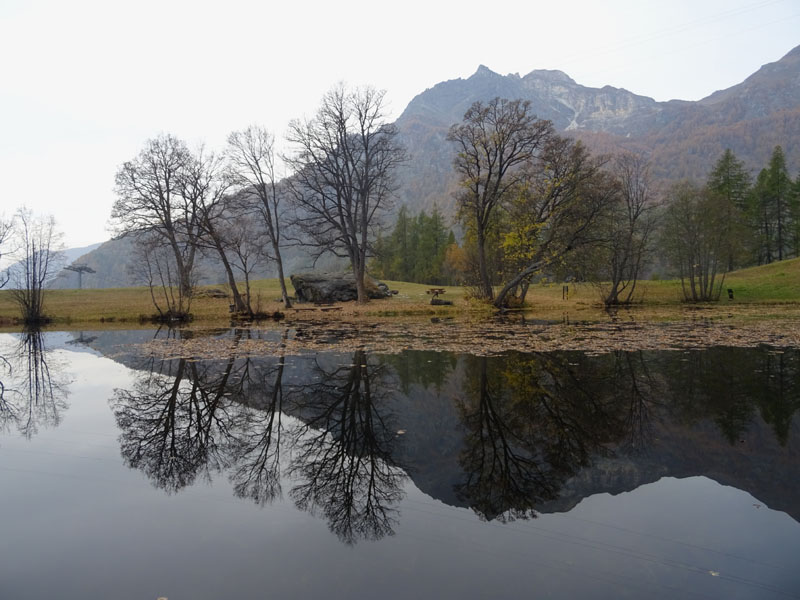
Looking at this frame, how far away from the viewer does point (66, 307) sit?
37094 millimetres

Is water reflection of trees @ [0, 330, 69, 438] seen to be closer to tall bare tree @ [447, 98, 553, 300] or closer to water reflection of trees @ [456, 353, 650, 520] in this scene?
water reflection of trees @ [456, 353, 650, 520]

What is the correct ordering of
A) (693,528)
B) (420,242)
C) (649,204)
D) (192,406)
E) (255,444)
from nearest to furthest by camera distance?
(693,528) < (255,444) < (192,406) < (649,204) < (420,242)

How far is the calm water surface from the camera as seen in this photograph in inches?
153

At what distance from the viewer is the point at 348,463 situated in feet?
21.2

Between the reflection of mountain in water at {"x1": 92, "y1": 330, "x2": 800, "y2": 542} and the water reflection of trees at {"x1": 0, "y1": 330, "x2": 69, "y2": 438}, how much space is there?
129 centimetres

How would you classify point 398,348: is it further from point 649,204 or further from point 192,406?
point 649,204

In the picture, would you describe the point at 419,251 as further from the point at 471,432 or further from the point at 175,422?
the point at 471,432

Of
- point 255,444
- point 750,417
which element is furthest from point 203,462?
point 750,417

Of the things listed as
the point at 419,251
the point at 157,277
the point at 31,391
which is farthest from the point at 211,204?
the point at 419,251

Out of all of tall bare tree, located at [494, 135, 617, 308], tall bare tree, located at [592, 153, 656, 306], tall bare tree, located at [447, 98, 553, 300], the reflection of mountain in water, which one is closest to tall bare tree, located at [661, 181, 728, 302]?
tall bare tree, located at [592, 153, 656, 306]

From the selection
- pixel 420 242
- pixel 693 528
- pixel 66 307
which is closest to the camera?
pixel 693 528

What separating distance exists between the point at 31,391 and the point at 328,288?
87.6 ft

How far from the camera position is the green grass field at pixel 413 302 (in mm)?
31453

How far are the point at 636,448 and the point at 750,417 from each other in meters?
2.71
